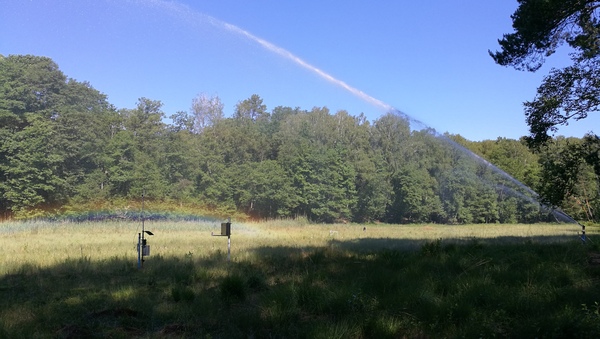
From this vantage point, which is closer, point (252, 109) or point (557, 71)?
point (557, 71)

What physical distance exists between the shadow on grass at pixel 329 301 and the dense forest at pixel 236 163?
123ft

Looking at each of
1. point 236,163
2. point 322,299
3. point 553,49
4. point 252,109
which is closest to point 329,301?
point 322,299

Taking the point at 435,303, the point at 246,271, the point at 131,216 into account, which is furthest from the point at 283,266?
the point at 131,216

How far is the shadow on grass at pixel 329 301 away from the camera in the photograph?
19.1ft

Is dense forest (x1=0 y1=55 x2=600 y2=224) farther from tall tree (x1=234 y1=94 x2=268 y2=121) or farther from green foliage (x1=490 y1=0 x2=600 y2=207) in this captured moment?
green foliage (x1=490 y1=0 x2=600 y2=207)

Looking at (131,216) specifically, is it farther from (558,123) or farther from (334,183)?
(558,123)

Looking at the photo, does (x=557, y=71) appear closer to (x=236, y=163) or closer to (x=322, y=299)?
(x=322, y=299)

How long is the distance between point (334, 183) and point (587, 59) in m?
53.7

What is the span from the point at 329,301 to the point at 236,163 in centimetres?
5903

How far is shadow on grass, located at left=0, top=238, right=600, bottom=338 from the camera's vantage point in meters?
5.83

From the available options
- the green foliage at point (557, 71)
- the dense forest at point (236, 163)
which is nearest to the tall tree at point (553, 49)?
the green foliage at point (557, 71)

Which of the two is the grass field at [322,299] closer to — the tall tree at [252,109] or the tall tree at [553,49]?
the tall tree at [553,49]

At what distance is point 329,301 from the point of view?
7238 mm

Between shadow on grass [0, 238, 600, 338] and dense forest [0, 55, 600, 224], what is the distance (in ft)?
123
